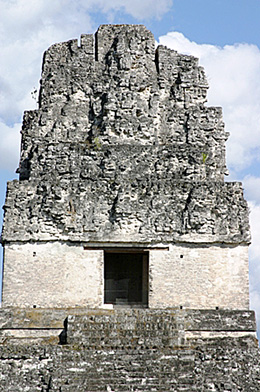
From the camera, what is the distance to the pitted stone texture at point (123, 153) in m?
17.5

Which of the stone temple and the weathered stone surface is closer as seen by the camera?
the weathered stone surface

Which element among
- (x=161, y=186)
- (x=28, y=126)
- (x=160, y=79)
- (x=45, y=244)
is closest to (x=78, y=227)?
(x=45, y=244)

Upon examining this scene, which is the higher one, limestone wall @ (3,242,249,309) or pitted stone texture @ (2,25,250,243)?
pitted stone texture @ (2,25,250,243)

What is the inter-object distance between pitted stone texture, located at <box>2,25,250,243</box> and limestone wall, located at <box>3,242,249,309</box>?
1.13 ft

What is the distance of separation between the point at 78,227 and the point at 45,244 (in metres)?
0.91

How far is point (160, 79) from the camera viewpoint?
63.7 feet

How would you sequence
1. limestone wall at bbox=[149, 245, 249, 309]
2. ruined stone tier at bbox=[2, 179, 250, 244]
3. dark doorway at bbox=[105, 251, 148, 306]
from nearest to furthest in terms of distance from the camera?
limestone wall at bbox=[149, 245, 249, 309]
ruined stone tier at bbox=[2, 179, 250, 244]
dark doorway at bbox=[105, 251, 148, 306]

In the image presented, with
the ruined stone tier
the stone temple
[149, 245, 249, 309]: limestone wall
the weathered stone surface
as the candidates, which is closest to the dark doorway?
the stone temple

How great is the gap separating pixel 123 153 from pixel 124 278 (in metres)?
4.19

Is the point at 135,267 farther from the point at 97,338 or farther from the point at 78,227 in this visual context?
the point at 97,338

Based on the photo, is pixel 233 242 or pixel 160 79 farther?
pixel 160 79

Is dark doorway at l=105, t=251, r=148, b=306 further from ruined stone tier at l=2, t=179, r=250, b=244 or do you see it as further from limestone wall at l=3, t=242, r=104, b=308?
limestone wall at l=3, t=242, r=104, b=308

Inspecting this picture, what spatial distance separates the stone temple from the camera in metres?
14.7

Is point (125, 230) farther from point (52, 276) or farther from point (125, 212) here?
point (52, 276)
